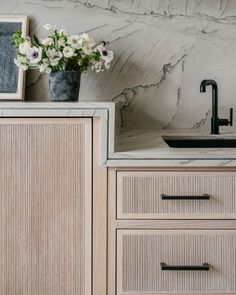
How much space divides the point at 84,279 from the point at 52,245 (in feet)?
0.55

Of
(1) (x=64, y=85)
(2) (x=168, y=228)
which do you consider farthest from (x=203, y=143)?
(1) (x=64, y=85)

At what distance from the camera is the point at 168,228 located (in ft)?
5.26

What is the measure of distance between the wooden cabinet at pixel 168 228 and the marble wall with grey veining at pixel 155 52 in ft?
2.12

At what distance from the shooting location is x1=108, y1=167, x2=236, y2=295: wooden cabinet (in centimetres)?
160

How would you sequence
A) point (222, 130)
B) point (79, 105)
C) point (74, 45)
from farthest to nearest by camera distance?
point (222, 130) → point (74, 45) → point (79, 105)

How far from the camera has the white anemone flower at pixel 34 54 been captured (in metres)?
1.78

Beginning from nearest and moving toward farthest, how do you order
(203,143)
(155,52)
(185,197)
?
(185,197)
(203,143)
(155,52)

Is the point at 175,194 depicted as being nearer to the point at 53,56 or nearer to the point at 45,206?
the point at 45,206

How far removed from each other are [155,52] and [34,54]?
2.13 ft

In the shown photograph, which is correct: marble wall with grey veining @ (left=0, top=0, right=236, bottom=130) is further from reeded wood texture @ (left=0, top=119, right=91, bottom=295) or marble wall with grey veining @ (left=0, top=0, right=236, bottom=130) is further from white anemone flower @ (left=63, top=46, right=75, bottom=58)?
reeded wood texture @ (left=0, top=119, right=91, bottom=295)

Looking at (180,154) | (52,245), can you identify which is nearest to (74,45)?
(180,154)

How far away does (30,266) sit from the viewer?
163 centimetres

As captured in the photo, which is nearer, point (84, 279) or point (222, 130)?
point (84, 279)

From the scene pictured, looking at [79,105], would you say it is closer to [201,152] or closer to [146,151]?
[146,151]
